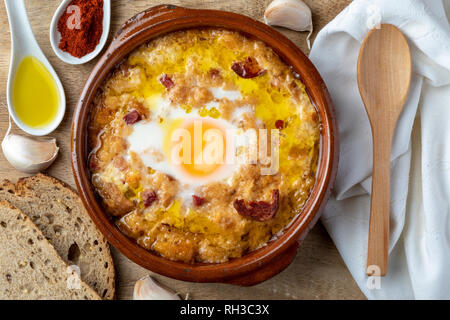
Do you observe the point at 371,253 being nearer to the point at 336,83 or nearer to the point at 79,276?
the point at 336,83

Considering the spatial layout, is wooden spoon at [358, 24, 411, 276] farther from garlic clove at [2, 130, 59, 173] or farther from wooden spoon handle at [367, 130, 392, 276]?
garlic clove at [2, 130, 59, 173]

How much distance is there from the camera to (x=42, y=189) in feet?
8.87

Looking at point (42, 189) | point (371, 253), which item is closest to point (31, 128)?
point (42, 189)

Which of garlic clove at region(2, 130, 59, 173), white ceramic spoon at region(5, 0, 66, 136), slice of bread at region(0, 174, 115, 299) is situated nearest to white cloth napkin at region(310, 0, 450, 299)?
slice of bread at region(0, 174, 115, 299)

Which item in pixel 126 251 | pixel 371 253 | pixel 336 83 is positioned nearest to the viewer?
pixel 126 251

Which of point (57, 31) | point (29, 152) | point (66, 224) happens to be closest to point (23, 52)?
point (57, 31)

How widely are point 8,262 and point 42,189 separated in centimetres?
48

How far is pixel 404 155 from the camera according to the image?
254 cm

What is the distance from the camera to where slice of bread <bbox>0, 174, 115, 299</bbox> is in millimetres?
2682

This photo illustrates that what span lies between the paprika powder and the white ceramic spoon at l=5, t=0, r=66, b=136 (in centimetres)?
16

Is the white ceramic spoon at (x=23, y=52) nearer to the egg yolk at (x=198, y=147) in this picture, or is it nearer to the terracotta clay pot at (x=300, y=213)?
the terracotta clay pot at (x=300, y=213)

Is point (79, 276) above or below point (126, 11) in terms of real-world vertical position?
below

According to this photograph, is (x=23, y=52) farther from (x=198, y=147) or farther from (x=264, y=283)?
(x=264, y=283)

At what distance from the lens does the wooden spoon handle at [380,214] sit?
2410mm
